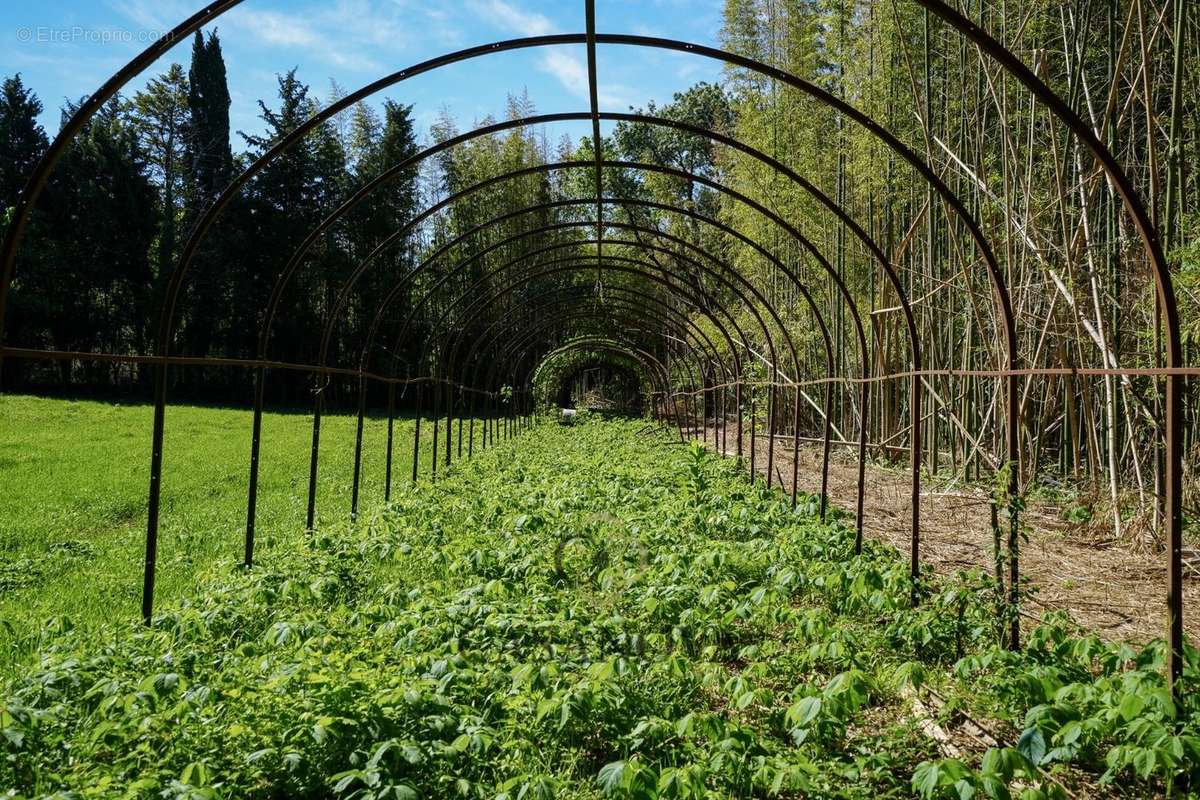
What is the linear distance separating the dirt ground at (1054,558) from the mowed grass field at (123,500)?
17.0 ft

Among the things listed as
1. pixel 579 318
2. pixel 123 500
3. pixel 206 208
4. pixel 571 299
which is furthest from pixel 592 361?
pixel 123 500

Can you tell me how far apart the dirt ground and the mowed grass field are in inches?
204

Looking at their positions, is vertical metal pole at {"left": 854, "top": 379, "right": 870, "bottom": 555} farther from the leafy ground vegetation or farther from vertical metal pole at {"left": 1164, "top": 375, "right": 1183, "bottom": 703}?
vertical metal pole at {"left": 1164, "top": 375, "right": 1183, "bottom": 703}

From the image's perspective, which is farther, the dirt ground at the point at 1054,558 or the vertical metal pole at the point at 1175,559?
the dirt ground at the point at 1054,558

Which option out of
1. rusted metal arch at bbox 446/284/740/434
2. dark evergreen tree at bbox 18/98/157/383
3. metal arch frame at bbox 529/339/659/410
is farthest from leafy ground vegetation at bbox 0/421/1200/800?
dark evergreen tree at bbox 18/98/157/383

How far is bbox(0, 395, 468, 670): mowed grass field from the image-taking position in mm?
4859

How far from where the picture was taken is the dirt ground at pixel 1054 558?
15.0 ft

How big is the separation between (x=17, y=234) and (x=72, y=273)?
2812 cm

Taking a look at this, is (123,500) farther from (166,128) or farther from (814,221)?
(166,128)

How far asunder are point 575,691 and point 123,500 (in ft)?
25.5

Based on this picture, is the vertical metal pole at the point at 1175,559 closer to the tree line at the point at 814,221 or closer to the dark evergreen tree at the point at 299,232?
the tree line at the point at 814,221

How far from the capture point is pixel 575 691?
2.72 meters

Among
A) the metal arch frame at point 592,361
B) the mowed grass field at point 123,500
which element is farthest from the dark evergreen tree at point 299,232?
the mowed grass field at point 123,500

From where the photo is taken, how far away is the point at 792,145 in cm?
1287
